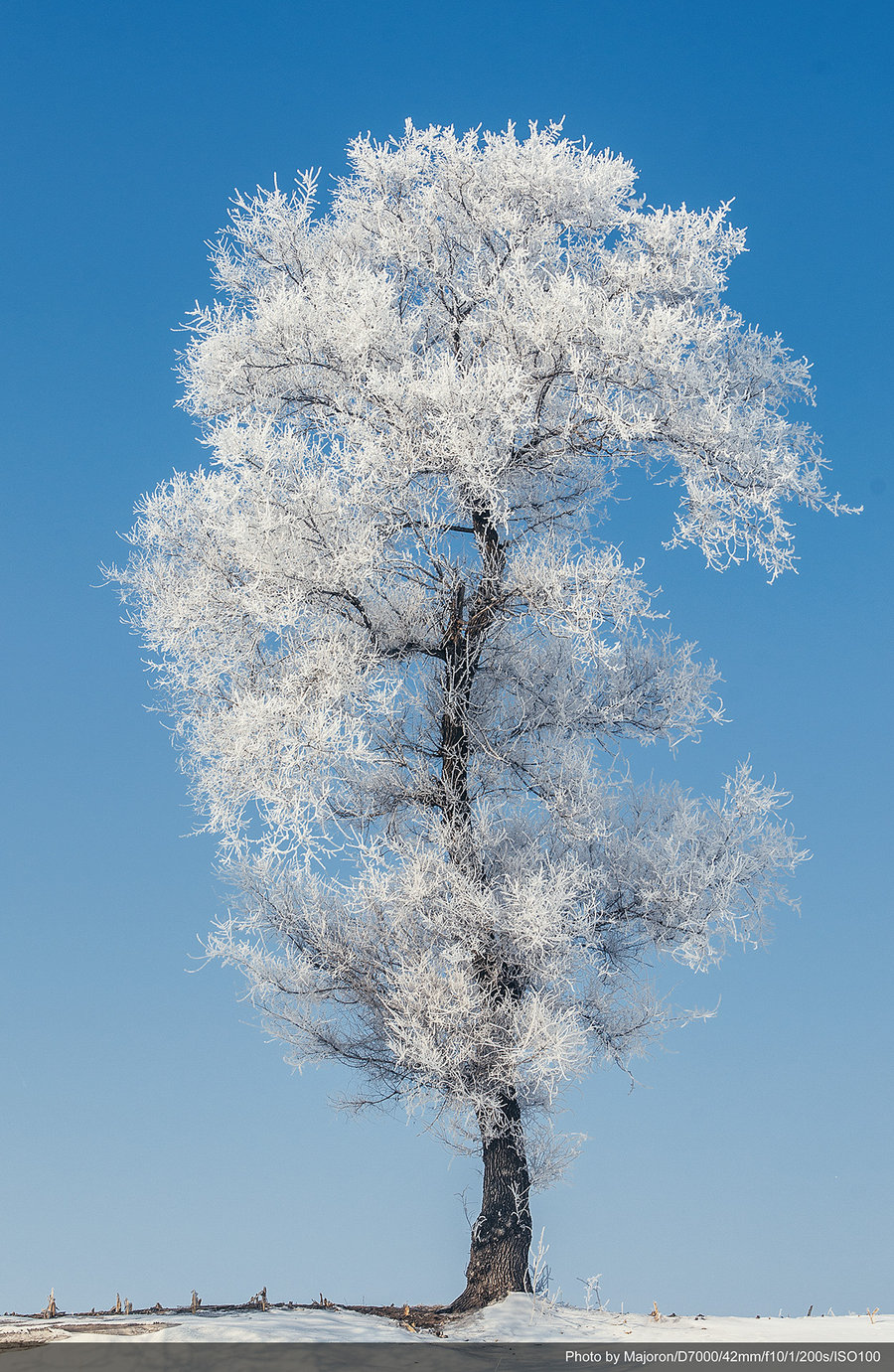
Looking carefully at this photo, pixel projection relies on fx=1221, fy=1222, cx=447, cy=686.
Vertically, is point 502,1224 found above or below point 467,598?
below

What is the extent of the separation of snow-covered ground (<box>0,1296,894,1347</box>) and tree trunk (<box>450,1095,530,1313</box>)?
210mm

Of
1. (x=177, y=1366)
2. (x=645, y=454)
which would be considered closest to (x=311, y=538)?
(x=645, y=454)

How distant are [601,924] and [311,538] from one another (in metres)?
3.92

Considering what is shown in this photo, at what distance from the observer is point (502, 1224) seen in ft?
29.4

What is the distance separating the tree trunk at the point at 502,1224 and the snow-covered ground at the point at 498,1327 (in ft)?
0.69

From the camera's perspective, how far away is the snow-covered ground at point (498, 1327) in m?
7.11

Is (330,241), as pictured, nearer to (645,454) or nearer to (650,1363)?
(645,454)

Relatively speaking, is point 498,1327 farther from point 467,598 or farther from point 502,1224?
point 467,598

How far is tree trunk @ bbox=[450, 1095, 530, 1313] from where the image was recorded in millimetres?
8812

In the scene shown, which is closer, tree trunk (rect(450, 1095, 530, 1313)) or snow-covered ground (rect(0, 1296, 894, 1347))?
snow-covered ground (rect(0, 1296, 894, 1347))

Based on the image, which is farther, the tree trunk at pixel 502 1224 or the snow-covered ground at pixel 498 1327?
the tree trunk at pixel 502 1224

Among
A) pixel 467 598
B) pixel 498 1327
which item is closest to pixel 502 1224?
pixel 498 1327

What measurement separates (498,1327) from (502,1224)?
0.91 metres

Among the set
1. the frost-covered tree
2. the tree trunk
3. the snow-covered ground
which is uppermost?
the frost-covered tree
